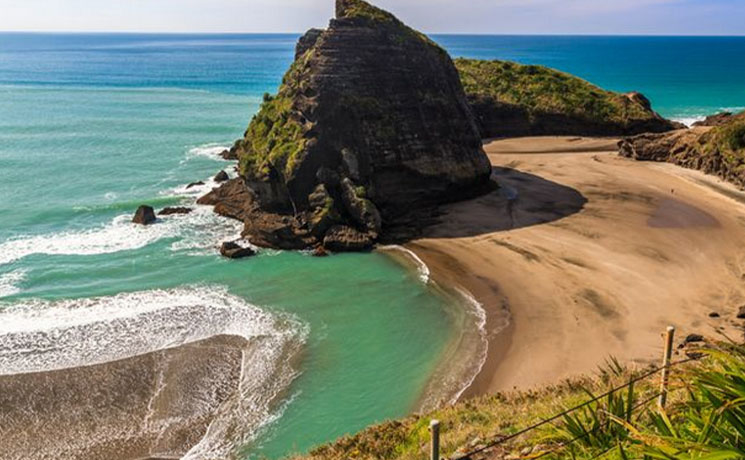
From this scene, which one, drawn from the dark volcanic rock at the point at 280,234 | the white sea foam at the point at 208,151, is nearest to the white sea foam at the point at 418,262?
the dark volcanic rock at the point at 280,234

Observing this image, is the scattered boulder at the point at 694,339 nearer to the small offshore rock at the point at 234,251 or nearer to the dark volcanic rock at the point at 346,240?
the dark volcanic rock at the point at 346,240

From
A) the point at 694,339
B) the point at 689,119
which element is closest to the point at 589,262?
the point at 694,339

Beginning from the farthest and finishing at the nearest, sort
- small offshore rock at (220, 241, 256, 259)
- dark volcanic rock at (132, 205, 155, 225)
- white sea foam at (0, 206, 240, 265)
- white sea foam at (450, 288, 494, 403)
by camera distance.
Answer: dark volcanic rock at (132, 205, 155, 225)
white sea foam at (0, 206, 240, 265)
small offshore rock at (220, 241, 256, 259)
white sea foam at (450, 288, 494, 403)

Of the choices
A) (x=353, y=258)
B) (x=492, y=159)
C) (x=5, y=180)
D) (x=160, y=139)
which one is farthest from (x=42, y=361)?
(x=160, y=139)

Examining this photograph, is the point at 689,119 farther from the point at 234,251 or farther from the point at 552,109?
the point at 234,251

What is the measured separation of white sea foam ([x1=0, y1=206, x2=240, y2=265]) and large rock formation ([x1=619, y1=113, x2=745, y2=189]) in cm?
3672

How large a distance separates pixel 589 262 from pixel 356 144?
16079 mm

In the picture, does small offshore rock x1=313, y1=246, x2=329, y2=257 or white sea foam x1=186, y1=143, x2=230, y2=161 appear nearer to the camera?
small offshore rock x1=313, y1=246, x2=329, y2=257

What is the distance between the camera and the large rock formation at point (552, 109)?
204 feet

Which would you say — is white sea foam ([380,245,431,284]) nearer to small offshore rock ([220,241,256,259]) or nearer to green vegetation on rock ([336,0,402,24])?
small offshore rock ([220,241,256,259])

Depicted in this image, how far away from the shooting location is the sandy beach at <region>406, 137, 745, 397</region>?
22406 millimetres

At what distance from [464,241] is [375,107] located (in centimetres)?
1094

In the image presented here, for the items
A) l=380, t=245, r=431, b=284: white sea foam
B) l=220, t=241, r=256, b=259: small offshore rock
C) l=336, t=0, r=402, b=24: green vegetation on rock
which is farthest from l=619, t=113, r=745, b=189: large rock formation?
l=220, t=241, r=256, b=259: small offshore rock

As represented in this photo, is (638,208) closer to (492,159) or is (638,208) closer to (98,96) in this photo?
(492,159)
